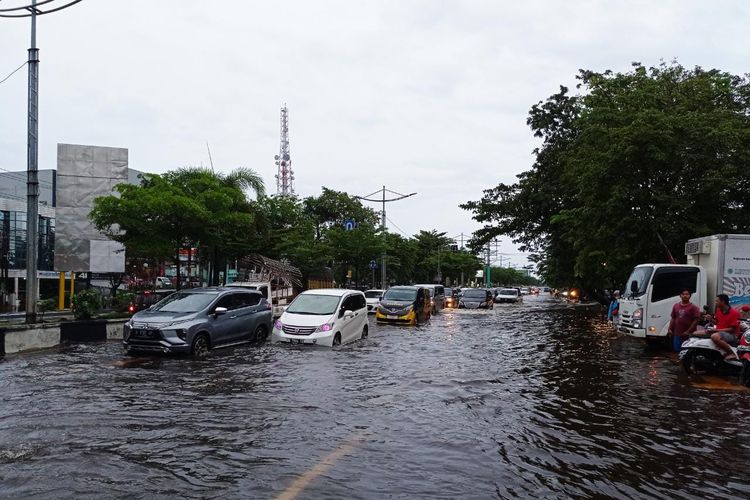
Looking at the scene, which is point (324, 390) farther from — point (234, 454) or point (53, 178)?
point (53, 178)

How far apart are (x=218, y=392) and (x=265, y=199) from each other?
27.7m

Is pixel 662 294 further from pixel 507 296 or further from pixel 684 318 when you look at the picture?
pixel 507 296

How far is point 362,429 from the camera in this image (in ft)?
24.6

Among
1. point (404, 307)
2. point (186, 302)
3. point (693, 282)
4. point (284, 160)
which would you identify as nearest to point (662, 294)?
point (693, 282)

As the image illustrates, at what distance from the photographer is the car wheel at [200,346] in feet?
45.6

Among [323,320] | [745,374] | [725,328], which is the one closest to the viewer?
[745,374]

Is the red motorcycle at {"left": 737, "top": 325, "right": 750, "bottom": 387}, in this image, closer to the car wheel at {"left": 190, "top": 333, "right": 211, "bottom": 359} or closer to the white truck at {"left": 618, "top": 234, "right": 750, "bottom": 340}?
the white truck at {"left": 618, "top": 234, "right": 750, "bottom": 340}

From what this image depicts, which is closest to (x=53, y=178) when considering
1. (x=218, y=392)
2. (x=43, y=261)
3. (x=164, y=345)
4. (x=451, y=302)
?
(x=43, y=261)

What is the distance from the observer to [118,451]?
20.8ft

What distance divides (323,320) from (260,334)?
242 cm

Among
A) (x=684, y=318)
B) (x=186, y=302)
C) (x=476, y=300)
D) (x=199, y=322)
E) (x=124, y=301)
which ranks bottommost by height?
(x=476, y=300)

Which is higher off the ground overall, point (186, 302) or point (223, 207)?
point (223, 207)

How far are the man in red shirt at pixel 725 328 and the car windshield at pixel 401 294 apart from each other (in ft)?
50.9

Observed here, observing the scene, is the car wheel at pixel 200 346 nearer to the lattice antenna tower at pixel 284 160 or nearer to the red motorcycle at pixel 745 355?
the red motorcycle at pixel 745 355
